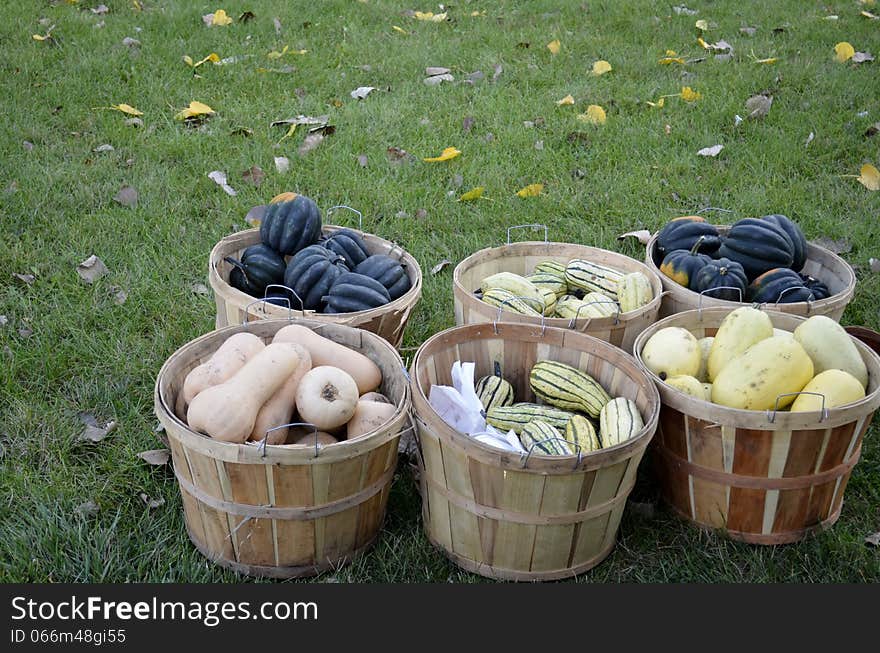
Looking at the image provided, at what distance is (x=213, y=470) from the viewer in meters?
2.76

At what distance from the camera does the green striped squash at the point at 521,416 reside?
10.5ft

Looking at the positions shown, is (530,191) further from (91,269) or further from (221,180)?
(91,269)

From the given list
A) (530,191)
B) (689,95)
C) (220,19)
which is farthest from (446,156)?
(220,19)

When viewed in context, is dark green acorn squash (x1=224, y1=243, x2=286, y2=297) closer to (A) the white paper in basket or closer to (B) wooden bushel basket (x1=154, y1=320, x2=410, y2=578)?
(B) wooden bushel basket (x1=154, y1=320, x2=410, y2=578)

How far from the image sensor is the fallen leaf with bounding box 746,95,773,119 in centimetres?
655

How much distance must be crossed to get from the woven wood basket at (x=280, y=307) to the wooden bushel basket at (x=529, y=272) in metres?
0.22

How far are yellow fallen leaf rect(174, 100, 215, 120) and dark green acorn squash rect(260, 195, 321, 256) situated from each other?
2.62 m

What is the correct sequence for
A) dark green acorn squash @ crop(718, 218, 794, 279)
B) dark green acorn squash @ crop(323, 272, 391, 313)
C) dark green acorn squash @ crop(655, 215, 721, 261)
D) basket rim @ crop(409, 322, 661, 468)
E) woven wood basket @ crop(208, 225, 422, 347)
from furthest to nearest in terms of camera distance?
dark green acorn squash @ crop(655, 215, 721, 261), dark green acorn squash @ crop(718, 218, 794, 279), dark green acorn squash @ crop(323, 272, 391, 313), woven wood basket @ crop(208, 225, 422, 347), basket rim @ crop(409, 322, 661, 468)

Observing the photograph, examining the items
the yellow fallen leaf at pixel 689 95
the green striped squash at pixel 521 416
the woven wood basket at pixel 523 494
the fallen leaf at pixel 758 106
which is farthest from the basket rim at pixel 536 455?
the yellow fallen leaf at pixel 689 95

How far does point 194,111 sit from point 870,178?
460cm

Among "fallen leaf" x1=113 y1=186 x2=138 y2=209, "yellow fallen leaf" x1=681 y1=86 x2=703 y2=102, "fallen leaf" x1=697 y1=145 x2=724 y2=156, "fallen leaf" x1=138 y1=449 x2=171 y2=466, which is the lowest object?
"fallen leaf" x1=138 y1=449 x2=171 y2=466

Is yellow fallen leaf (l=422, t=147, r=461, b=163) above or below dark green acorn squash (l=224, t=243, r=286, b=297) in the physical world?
below

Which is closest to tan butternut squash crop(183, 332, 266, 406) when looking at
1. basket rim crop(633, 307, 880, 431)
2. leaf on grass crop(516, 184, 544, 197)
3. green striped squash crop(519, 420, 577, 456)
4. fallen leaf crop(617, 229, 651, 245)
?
green striped squash crop(519, 420, 577, 456)

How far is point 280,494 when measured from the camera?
109 inches
